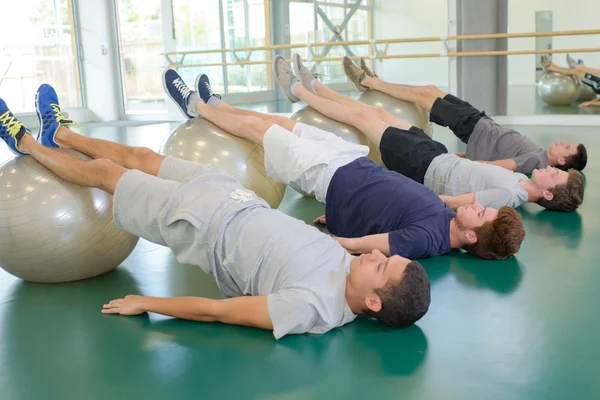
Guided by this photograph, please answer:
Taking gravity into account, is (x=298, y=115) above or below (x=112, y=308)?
above

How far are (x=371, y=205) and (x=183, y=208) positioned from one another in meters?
1.12

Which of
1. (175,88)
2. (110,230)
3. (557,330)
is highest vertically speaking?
(175,88)

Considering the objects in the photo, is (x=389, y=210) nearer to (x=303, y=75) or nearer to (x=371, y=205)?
(x=371, y=205)

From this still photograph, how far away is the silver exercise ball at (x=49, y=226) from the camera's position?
2.88 metres

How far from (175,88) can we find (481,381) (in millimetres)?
2873

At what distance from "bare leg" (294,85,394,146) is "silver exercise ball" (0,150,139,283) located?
2000 mm

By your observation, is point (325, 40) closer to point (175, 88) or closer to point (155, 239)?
point (175, 88)

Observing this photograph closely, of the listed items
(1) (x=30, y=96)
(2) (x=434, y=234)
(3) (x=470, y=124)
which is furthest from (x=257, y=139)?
(1) (x=30, y=96)

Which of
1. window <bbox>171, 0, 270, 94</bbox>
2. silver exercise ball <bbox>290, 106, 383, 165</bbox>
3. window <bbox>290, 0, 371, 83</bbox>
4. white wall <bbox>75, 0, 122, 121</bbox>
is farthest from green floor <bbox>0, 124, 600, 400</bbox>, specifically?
white wall <bbox>75, 0, 122, 121</bbox>

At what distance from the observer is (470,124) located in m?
5.28

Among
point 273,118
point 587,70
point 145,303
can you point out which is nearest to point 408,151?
point 273,118

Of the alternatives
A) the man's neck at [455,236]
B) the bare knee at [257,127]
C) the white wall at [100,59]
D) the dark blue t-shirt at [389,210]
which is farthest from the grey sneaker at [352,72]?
the white wall at [100,59]

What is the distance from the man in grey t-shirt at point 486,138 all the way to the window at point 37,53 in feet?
27.5

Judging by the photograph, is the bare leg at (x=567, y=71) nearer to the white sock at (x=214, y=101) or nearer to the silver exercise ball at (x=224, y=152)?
the white sock at (x=214, y=101)
